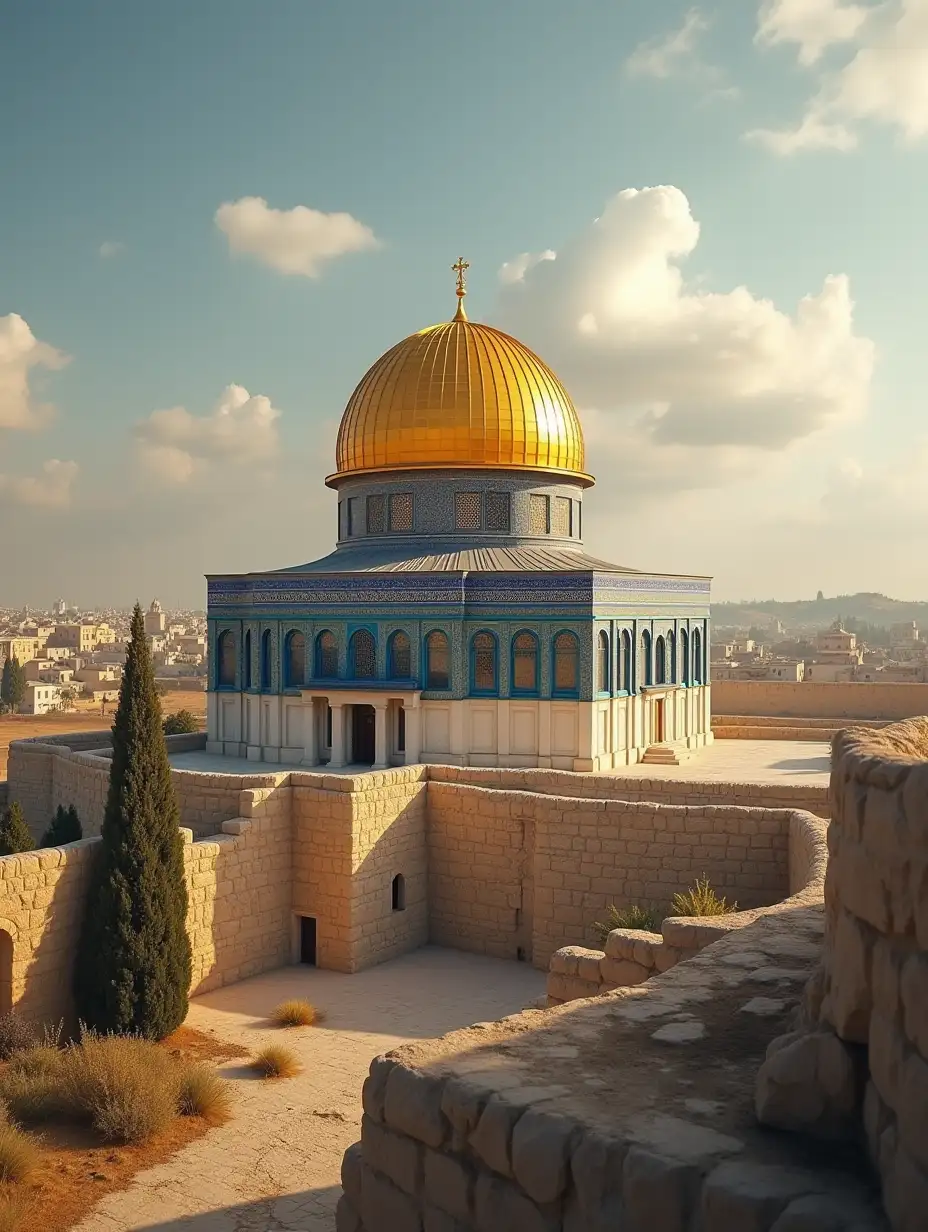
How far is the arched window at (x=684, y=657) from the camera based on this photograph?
24328 mm

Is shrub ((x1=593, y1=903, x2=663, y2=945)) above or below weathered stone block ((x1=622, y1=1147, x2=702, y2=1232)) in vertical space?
below

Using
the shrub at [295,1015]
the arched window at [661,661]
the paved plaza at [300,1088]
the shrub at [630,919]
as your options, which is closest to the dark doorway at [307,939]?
the paved plaza at [300,1088]

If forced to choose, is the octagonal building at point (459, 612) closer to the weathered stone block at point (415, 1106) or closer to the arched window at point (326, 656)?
the arched window at point (326, 656)

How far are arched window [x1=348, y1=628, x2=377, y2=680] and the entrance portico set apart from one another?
21.3 inches

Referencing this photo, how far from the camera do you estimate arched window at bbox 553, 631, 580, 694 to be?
20.5 metres

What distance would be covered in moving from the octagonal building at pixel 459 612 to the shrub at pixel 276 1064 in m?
9.41

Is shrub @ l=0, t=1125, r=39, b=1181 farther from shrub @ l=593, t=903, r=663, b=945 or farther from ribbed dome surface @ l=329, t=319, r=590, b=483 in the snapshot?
ribbed dome surface @ l=329, t=319, r=590, b=483

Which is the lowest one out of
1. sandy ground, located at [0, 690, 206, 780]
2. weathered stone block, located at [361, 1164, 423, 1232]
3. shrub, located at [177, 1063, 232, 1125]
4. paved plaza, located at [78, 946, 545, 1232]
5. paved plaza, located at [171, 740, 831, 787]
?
paved plaza, located at [78, 946, 545, 1232]

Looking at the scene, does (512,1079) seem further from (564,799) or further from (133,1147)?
(564,799)

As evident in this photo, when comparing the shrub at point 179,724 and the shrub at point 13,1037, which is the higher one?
the shrub at point 179,724

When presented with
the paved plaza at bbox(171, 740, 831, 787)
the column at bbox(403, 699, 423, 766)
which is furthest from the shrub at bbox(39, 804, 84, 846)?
the column at bbox(403, 699, 423, 766)

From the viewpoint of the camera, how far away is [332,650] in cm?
2205

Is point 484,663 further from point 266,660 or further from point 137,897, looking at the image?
point 137,897

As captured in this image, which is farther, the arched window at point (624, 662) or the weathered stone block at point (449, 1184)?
the arched window at point (624, 662)
